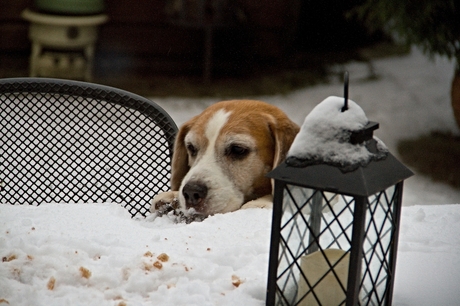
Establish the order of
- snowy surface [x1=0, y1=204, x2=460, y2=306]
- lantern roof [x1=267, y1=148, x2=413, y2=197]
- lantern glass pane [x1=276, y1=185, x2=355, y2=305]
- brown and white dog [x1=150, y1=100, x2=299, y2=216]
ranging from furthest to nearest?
brown and white dog [x1=150, y1=100, x2=299, y2=216] < snowy surface [x1=0, y1=204, x2=460, y2=306] < lantern glass pane [x1=276, y1=185, x2=355, y2=305] < lantern roof [x1=267, y1=148, x2=413, y2=197]

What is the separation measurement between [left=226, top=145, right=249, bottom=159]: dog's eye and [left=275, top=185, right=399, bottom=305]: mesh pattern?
1.05 metres

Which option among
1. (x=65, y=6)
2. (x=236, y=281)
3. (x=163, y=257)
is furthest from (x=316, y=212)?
(x=65, y=6)

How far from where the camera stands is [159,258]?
1.50 metres

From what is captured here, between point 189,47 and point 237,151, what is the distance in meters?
5.50

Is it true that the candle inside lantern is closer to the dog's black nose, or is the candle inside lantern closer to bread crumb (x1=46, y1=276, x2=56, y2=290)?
bread crumb (x1=46, y1=276, x2=56, y2=290)

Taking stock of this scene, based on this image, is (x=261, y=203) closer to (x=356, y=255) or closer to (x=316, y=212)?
(x=316, y=212)

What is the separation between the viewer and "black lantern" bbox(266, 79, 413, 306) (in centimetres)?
121

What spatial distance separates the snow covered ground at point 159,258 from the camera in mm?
1392

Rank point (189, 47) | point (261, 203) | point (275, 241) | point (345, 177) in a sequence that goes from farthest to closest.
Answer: point (189, 47) < point (261, 203) < point (275, 241) < point (345, 177)

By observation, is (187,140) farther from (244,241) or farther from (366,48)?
(366,48)

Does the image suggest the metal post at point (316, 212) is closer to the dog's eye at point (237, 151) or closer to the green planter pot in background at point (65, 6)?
the dog's eye at point (237, 151)

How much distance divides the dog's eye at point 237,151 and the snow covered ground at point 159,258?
0.46m

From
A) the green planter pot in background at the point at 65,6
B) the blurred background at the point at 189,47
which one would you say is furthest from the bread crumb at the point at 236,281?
the green planter pot in background at the point at 65,6

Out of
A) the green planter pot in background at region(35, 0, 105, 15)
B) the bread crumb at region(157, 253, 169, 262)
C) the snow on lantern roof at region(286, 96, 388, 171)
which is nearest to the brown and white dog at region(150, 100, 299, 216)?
the bread crumb at region(157, 253, 169, 262)
